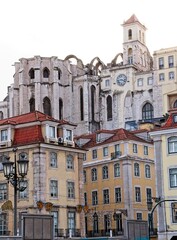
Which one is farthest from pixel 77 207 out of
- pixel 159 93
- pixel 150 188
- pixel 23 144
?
pixel 159 93

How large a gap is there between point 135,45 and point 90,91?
50.0 feet

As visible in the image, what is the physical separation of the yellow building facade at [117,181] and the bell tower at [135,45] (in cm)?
5948

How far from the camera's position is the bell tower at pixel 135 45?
435ft

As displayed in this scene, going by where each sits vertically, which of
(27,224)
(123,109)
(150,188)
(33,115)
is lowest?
(27,224)

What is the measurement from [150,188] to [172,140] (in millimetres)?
15502

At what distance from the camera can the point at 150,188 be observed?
71.9 m

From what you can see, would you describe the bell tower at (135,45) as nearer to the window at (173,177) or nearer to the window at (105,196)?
the window at (105,196)

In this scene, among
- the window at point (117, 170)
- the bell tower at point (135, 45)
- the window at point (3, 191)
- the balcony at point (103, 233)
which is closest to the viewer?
the window at point (3, 191)

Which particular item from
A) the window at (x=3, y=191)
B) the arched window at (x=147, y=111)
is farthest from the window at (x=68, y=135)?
the arched window at (x=147, y=111)

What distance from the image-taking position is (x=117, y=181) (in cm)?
7031

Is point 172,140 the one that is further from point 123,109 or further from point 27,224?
point 123,109

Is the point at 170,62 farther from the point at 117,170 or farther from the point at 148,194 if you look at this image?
→ the point at 117,170

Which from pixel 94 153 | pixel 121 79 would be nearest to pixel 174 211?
pixel 94 153

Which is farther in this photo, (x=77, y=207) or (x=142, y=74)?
(x=142, y=74)
